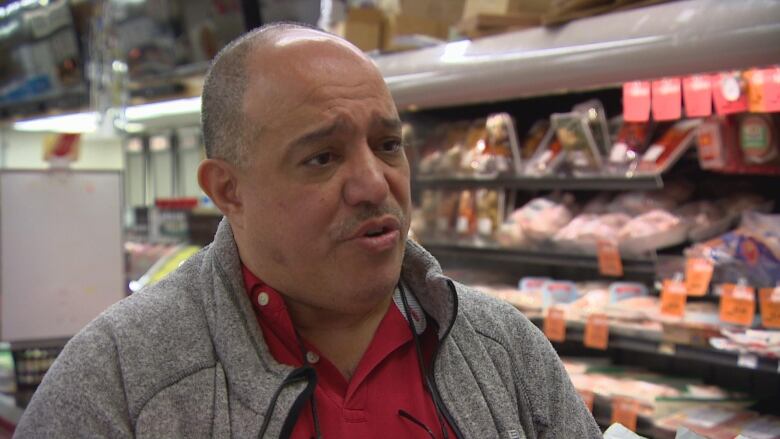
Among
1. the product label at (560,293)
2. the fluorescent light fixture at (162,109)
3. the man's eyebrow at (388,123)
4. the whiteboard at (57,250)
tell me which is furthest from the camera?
the fluorescent light fixture at (162,109)

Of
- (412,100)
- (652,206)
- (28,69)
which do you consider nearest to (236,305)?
(412,100)

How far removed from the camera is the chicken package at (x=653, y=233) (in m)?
2.85

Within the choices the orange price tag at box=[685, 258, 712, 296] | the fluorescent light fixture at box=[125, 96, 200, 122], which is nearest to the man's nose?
the orange price tag at box=[685, 258, 712, 296]

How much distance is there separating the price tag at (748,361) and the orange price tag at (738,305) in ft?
0.39

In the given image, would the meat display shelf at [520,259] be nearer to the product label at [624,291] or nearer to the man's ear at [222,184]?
the product label at [624,291]

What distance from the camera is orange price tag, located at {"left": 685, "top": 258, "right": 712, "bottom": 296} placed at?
2617 mm

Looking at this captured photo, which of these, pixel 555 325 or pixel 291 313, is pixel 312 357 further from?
pixel 555 325

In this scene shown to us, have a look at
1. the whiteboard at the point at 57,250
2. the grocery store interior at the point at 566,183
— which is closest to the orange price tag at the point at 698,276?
the grocery store interior at the point at 566,183

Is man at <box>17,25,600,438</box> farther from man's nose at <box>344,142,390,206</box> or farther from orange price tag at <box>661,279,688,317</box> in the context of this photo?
orange price tag at <box>661,279,688,317</box>

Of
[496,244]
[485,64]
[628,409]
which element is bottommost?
[628,409]

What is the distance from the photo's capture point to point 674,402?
8.96 ft

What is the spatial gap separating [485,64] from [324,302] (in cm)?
143

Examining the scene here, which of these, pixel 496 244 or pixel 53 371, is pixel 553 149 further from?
pixel 53 371

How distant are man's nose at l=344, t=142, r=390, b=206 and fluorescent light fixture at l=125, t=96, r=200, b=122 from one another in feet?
8.64
